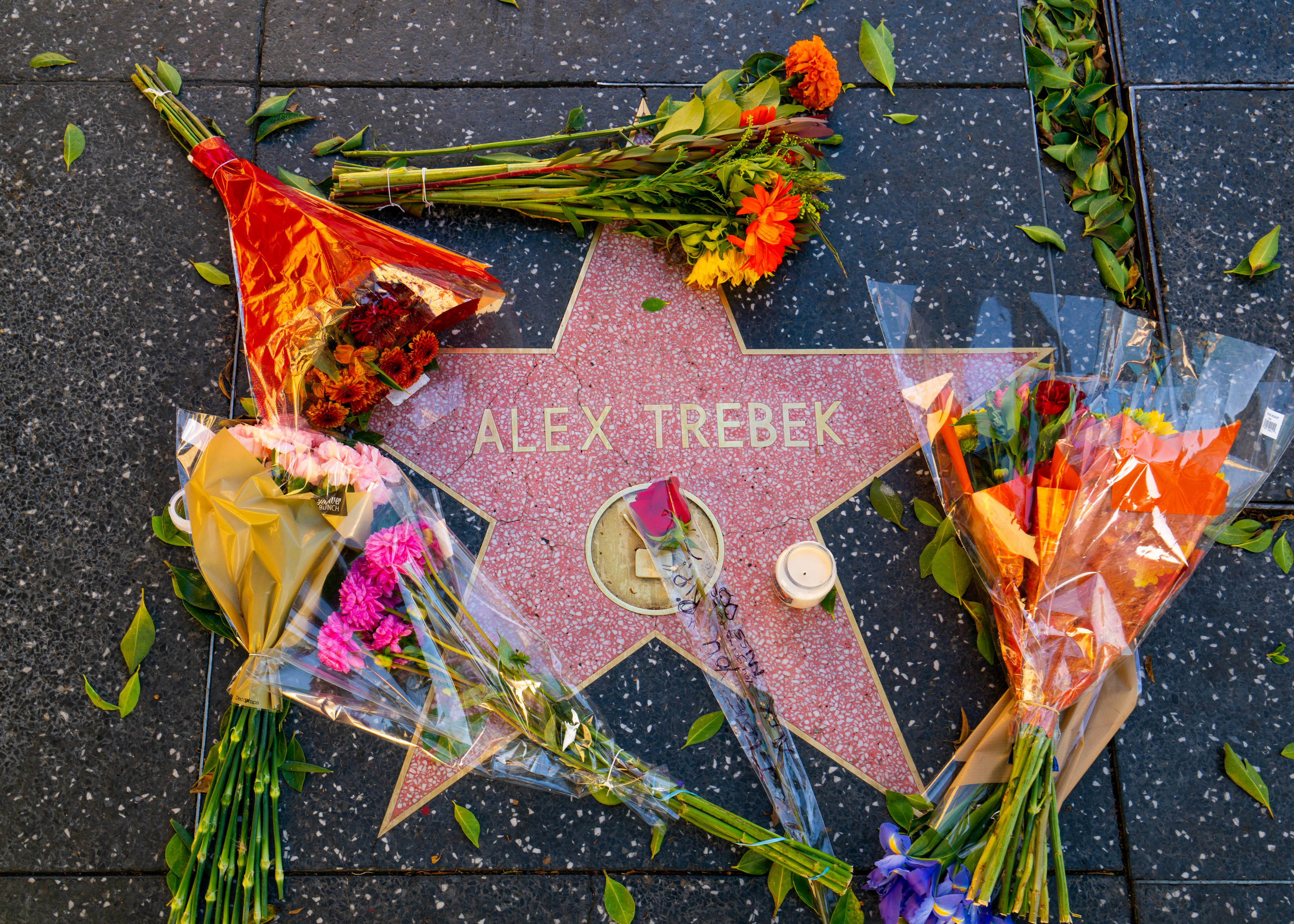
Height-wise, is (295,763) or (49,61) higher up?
(49,61)

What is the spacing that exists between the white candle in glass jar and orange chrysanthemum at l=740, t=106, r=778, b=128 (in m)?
0.96

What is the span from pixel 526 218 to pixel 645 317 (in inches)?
15.1

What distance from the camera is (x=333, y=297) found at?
1.56 m

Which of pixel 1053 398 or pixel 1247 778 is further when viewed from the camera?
pixel 1247 778

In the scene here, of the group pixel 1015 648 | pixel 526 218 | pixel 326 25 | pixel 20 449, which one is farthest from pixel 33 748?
pixel 1015 648

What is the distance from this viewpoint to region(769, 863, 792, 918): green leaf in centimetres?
163

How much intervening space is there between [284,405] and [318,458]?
170mm

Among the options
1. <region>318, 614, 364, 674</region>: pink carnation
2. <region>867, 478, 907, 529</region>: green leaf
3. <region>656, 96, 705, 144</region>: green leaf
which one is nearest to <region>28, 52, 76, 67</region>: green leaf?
<region>656, 96, 705, 144</region>: green leaf

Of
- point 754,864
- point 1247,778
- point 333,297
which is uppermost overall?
point 333,297

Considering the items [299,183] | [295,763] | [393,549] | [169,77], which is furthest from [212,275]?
[295,763]

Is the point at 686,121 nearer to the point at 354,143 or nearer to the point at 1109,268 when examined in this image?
the point at 354,143

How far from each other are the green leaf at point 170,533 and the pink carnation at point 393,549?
575 mm

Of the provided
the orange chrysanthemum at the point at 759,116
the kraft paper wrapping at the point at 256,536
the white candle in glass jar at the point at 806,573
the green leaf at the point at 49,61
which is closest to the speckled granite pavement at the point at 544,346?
the green leaf at the point at 49,61

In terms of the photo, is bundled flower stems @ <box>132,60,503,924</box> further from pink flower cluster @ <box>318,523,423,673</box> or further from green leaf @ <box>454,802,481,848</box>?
green leaf @ <box>454,802,481,848</box>
